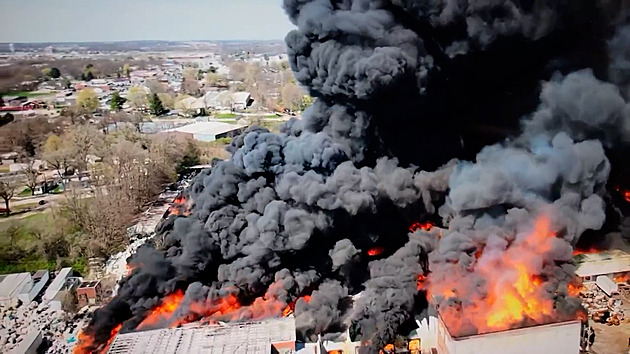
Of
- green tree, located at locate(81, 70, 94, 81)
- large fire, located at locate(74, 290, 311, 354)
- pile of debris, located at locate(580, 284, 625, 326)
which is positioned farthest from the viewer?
pile of debris, located at locate(580, 284, 625, 326)

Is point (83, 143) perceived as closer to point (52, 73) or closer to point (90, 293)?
point (52, 73)

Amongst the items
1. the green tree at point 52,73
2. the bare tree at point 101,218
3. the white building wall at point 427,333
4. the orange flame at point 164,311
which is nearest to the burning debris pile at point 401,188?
the orange flame at point 164,311

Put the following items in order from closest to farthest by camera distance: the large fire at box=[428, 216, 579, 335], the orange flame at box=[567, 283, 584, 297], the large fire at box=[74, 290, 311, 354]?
1. the large fire at box=[74, 290, 311, 354]
2. the large fire at box=[428, 216, 579, 335]
3. the orange flame at box=[567, 283, 584, 297]

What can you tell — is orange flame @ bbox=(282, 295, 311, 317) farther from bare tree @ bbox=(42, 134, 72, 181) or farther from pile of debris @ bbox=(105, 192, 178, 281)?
bare tree @ bbox=(42, 134, 72, 181)

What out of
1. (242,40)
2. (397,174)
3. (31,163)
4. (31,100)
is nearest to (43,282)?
(31,163)

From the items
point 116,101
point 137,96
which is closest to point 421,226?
point 137,96

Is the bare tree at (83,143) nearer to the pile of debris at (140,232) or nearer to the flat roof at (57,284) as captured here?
the pile of debris at (140,232)

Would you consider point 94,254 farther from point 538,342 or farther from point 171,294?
point 538,342

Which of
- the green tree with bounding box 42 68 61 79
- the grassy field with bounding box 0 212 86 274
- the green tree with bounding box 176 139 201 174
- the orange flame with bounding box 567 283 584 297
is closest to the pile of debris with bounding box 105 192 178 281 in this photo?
the green tree with bounding box 176 139 201 174
